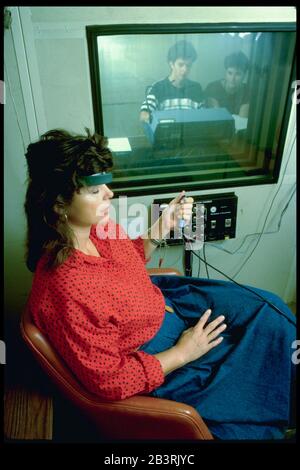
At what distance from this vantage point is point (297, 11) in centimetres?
127

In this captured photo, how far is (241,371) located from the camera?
3.26 feet

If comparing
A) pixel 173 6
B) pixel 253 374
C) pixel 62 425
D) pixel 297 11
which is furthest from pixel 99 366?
pixel 297 11

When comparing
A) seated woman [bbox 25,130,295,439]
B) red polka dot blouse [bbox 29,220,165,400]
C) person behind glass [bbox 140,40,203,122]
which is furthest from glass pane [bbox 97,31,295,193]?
red polka dot blouse [bbox 29,220,165,400]

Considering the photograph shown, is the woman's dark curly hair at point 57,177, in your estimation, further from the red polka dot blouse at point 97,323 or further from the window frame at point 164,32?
the window frame at point 164,32

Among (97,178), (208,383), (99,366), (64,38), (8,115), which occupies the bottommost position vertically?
(208,383)

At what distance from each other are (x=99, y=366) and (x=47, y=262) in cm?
32

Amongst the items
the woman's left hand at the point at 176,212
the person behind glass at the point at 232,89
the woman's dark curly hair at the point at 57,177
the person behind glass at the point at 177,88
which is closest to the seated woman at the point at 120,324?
the woman's dark curly hair at the point at 57,177

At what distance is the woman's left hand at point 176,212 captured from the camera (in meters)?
1.21

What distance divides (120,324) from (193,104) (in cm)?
102

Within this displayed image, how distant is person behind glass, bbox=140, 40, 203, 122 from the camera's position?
131 cm

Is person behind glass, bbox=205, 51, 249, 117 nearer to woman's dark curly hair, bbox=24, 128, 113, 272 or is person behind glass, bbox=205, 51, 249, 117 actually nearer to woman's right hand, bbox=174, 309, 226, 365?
woman's dark curly hair, bbox=24, 128, 113, 272

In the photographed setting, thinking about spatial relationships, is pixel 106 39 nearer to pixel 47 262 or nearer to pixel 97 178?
pixel 97 178

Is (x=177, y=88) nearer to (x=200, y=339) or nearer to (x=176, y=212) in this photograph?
(x=176, y=212)

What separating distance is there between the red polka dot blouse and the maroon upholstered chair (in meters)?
0.02
